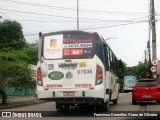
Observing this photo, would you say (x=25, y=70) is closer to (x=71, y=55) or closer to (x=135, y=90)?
(x=135, y=90)

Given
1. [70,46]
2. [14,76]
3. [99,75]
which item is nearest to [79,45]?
[70,46]

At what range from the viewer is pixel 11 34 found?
224 ft

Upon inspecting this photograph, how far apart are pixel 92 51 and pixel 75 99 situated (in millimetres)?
1974

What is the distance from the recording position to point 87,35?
52.4 feet

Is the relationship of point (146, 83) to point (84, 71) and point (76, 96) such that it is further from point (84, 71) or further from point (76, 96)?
point (76, 96)

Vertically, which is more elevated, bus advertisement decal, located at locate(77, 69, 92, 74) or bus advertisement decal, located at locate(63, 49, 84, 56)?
bus advertisement decal, located at locate(63, 49, 84, 56)

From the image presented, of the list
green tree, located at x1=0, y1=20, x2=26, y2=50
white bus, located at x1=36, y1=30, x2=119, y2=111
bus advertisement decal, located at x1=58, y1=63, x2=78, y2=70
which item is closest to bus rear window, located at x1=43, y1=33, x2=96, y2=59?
white bus, located at x1=36, y1=30, x2=119, y2=111

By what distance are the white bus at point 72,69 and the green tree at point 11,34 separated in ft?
167

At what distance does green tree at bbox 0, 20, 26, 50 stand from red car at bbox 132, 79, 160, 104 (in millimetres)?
43983

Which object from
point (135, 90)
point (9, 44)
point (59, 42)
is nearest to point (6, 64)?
point (135, 90)

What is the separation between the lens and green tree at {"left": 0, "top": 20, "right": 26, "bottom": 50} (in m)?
66.6

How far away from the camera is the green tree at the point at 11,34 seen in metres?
66.6

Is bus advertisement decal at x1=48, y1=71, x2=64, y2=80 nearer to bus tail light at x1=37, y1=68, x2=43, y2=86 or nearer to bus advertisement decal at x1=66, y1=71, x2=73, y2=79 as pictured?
bus advertisement decal at x1=66, y1=71, x2=73, y2=79

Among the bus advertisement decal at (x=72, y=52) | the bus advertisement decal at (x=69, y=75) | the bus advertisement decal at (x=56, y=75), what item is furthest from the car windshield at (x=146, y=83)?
the bus advertisement decal at (x=56, y=75)
